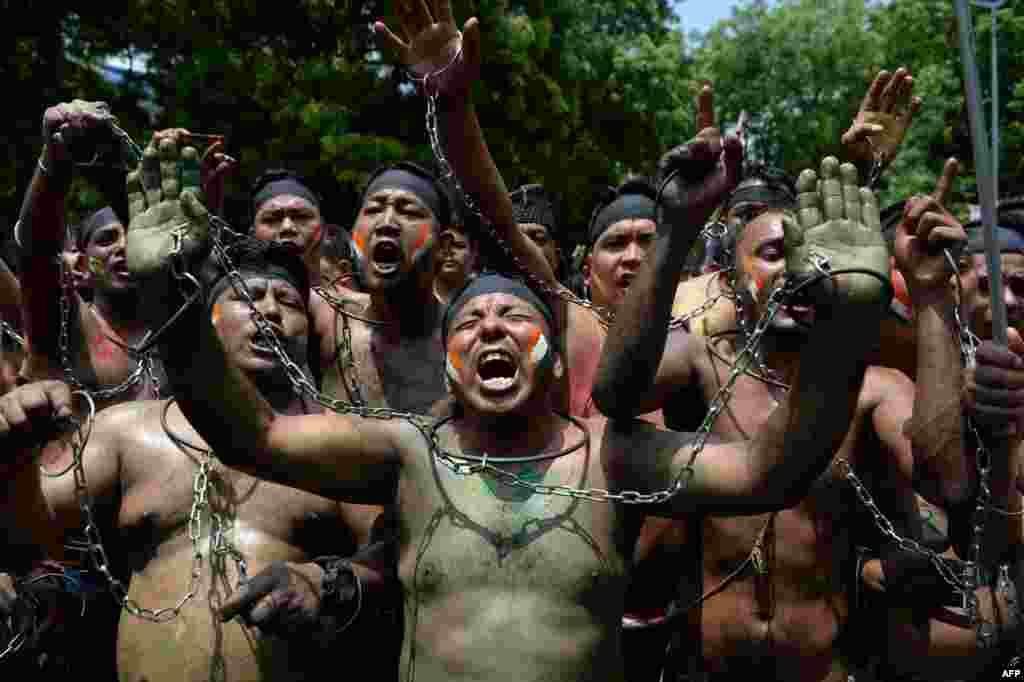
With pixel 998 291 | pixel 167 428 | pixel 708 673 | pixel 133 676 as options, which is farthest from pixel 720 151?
pixel 133 676

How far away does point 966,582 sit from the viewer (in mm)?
4742

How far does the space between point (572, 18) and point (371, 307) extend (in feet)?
40.5

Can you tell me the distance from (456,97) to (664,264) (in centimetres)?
169

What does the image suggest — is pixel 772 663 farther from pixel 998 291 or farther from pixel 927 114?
pixel 927 114

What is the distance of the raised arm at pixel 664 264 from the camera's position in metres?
4.20

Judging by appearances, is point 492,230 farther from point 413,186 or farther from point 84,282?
point 84,282

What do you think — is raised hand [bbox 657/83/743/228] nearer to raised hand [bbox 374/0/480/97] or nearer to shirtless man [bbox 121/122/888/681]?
shirtless man [bbox 121/122/888/681]

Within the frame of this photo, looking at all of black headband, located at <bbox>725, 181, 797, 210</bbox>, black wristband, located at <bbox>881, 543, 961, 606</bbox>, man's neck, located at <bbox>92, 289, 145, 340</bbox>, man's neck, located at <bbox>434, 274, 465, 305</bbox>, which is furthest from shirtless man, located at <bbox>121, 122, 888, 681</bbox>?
man's neck, located at <bbox>434, 274, 465, 305</bbox>

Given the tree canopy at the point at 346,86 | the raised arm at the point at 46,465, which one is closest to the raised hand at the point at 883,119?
the raised arm at the point at 46,465

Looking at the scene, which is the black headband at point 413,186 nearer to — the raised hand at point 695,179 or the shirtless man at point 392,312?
the shirtless man at point 392,312

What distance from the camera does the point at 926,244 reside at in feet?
15.1

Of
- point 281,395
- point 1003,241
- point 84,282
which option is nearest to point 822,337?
point 1003,241

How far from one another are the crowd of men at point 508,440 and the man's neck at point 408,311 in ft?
0.05

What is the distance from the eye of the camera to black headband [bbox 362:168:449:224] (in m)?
6.41
